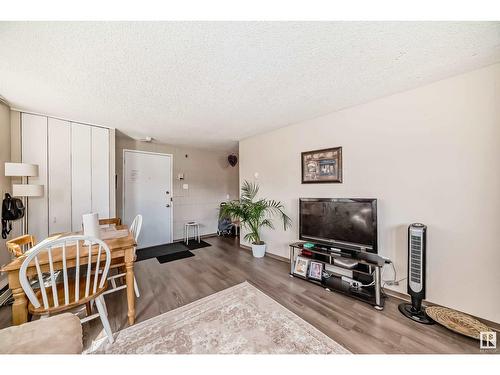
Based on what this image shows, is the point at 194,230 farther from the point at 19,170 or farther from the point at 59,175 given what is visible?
the point at 19,170

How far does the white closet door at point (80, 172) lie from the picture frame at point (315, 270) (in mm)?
3564

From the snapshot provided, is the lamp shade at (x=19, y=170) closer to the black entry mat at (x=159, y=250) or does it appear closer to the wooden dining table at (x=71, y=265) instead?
the wooden dining table at (x=71, y=265)

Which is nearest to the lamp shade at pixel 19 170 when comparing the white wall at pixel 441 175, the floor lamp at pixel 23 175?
the floor lamp at pixel 23 175

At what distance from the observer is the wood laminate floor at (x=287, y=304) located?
1425mm

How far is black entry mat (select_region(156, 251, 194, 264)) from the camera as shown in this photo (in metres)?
3.19

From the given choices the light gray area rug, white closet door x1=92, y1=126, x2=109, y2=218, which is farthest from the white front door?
the light gray area rug

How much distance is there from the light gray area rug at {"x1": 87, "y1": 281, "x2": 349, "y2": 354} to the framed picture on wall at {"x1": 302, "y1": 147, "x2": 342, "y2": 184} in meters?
1.77

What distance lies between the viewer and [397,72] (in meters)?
1.65

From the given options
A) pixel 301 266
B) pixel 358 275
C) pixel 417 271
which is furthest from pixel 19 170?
pixel 417 271

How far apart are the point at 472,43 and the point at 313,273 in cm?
257

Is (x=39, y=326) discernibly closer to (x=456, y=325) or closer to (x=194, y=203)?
(x=456, y=325)
